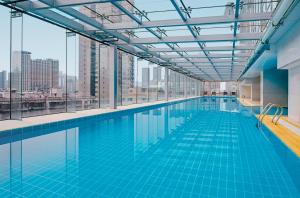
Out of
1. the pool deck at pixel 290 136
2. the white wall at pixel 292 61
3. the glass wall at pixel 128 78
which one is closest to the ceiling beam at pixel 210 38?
the white wall at pixel 292 61

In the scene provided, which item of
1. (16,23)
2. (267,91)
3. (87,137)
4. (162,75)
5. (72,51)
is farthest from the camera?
(162,75)

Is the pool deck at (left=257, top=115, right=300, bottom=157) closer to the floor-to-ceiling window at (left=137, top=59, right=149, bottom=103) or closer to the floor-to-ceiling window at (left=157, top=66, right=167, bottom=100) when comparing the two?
the floor-to-ceiling window at (left=137, top=59, right=149, bottom=103)

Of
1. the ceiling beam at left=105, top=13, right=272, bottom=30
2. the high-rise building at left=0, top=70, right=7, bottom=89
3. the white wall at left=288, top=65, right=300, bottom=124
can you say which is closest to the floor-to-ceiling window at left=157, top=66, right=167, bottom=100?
the ceiling beam at left=105, top=13, right=272, bottom=30

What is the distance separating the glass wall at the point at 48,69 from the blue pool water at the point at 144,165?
190 centimetres

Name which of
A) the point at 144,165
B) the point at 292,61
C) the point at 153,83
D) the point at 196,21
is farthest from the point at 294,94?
the point at 153,83

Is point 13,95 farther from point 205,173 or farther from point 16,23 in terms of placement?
point 205,173

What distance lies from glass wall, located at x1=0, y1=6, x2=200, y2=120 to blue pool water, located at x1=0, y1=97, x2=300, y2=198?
1.90 meters

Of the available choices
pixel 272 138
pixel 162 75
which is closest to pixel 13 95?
pixel 272 138

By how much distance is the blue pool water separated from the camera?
2590 millimetres

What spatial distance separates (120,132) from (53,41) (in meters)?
5.48

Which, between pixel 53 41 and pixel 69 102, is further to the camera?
pixel 53 41

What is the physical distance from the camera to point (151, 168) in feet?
10.9

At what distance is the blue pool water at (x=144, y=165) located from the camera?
2.59m

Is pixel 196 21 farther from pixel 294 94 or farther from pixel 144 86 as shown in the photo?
pixel 144 86
